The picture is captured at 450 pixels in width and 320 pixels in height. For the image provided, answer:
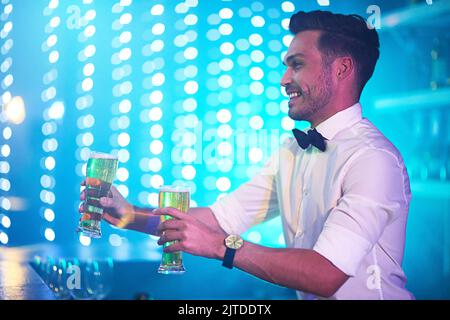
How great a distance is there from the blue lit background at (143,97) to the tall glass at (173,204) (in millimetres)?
368

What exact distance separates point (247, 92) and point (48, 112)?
2.71ft

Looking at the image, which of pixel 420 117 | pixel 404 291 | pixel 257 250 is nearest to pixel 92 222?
pixel 257 250

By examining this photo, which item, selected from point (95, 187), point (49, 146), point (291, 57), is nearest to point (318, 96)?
point (291, 57)

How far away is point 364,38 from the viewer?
2.32 m

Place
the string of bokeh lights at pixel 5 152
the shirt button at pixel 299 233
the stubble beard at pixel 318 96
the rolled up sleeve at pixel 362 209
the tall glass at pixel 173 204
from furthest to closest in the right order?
the string of bokeh lights at pixel 5 152, the stubble beard at pixel 318 96, the shirt button at pixel 299 233, the tall glass at pixel 173 204, the rolled up sleeve at pixel 362 209

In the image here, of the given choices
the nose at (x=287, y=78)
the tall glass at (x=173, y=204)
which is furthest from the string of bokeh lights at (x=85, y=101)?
the nose at (x=287, y=78)

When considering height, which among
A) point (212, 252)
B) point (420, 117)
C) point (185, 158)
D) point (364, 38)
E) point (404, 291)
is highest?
point (364, 38)

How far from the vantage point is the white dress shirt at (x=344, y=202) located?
6.18 feet

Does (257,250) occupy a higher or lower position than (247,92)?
lower

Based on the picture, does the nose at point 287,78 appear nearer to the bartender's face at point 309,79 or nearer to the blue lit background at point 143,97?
the bartender's face at point 309,79

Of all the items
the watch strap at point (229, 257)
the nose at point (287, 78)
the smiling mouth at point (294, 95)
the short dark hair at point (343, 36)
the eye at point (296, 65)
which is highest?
the short dark hair at point (343, 36)

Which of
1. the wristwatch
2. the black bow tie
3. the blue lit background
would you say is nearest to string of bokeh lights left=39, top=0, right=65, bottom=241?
the blue lit background

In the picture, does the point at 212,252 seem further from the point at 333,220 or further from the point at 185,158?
the point at 185,158

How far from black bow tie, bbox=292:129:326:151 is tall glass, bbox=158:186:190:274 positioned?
0.48 m
